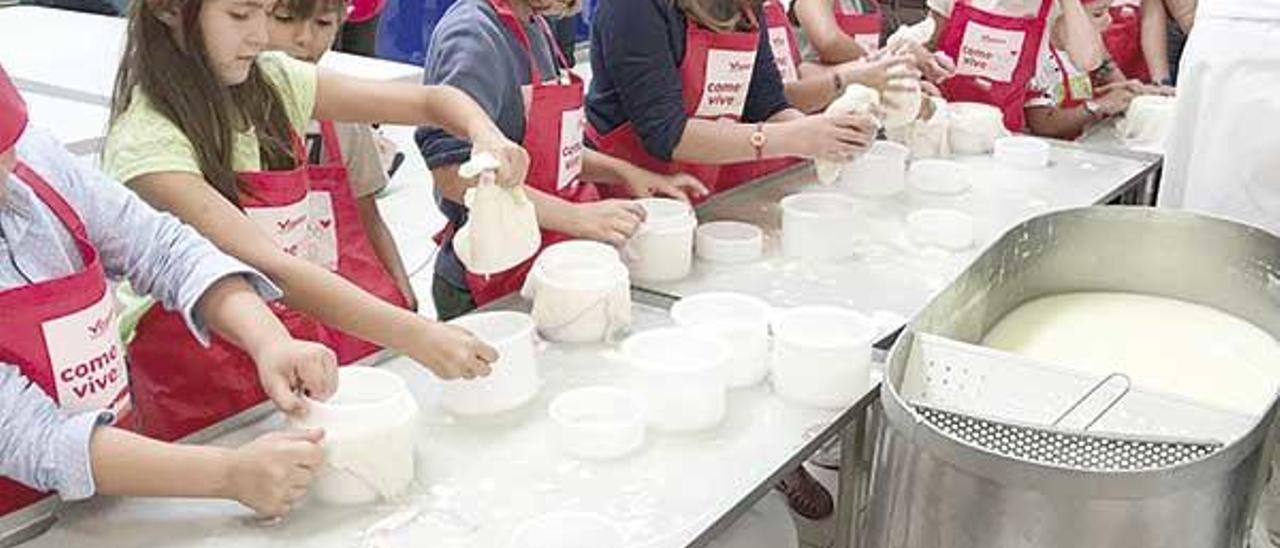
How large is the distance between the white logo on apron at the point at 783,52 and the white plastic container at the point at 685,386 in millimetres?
1132

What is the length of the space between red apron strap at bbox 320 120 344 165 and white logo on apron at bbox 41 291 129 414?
58 cm

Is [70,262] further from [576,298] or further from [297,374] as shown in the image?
[576,298]

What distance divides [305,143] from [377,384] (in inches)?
20.7

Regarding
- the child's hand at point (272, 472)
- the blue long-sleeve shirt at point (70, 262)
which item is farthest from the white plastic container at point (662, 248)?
the child's hand at point (272, 472)

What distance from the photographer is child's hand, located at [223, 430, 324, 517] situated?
1.07 m

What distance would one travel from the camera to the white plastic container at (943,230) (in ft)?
6.23

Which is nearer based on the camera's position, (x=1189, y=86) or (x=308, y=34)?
(x=308, y=34)

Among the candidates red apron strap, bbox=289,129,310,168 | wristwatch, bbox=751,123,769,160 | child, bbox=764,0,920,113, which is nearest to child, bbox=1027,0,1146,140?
child, bbox=764,0,920,113

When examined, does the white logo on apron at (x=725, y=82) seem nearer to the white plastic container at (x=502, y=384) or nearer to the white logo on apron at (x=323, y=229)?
the white logo on apron at (x=323, y=229)

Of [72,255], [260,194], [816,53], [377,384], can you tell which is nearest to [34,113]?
[260,194]

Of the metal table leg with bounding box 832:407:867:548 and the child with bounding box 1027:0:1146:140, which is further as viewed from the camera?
the child with bounding box 1027:0:1146:140

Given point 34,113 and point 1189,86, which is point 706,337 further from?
point 34,113

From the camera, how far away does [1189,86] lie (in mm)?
2131

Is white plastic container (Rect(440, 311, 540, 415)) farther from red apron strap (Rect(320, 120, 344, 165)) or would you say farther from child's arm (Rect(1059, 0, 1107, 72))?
child's arm (Rect(1059, 0, 1107, 72))
